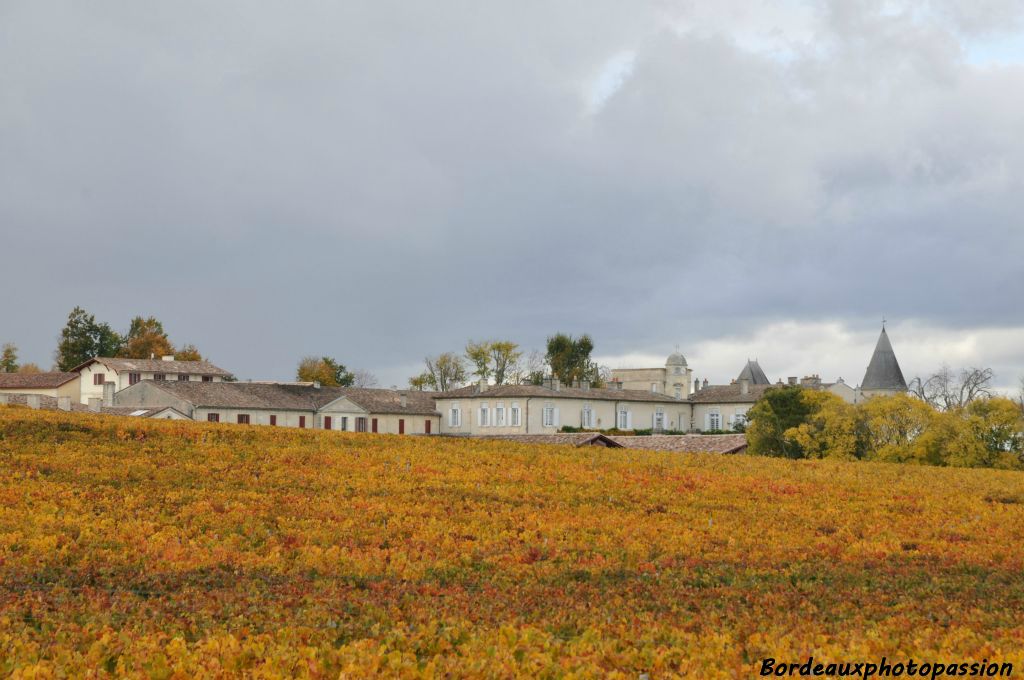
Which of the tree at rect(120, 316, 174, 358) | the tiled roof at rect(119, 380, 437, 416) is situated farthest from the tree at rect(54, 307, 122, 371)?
the tiled roof at rect(119, 380, 437, 416)

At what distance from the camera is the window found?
92625 mm

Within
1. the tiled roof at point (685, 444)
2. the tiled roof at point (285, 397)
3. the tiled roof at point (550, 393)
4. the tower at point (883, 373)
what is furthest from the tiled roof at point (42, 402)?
the tower at point (883, 373)

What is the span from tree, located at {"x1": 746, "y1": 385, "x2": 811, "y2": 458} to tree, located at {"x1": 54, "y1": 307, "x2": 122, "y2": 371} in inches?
3428

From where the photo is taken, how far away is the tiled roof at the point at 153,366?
97.0m

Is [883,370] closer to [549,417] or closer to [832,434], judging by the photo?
[549,417]

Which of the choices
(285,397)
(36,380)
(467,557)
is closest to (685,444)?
(467,557)

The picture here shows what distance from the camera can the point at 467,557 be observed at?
71.5 ft

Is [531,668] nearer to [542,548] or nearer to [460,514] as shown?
[542,548]

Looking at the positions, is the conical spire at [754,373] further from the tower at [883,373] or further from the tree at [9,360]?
the tree at [9,360]

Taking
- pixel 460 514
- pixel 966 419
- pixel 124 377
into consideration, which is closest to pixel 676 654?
pixel 460 514

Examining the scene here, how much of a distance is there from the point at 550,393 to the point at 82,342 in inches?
2613

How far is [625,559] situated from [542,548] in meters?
2.08

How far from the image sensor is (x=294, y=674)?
1166 centimetres

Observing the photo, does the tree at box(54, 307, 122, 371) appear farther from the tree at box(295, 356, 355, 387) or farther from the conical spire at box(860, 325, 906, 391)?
the conical spire at box(860, 325, 906, 391)
